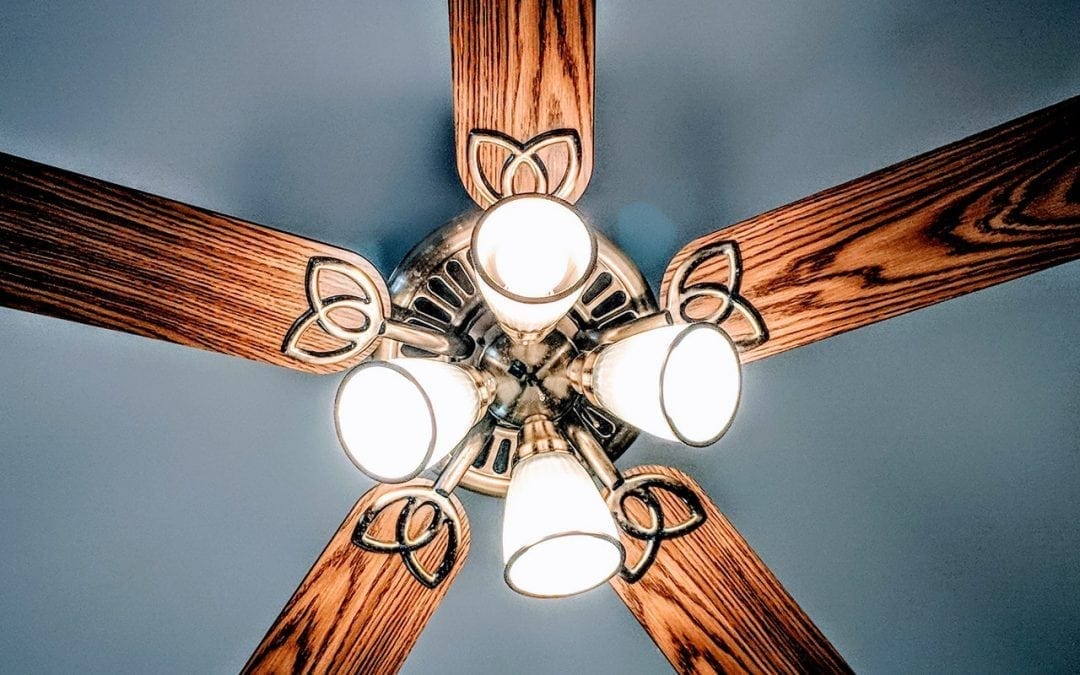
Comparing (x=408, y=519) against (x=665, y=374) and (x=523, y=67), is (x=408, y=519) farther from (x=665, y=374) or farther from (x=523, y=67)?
(x=523, y=67)

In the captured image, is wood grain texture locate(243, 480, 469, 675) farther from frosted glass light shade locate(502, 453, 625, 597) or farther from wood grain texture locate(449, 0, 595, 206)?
wood grain texture locate(449, 0, 595, 206)

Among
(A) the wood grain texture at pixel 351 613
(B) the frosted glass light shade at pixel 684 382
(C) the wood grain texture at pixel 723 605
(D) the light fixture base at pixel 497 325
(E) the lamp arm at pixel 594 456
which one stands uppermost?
(D) the light fixture base at pixel 497 325

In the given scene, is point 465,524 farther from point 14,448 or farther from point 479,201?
point 14,448

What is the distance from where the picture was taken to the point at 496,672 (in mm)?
1217

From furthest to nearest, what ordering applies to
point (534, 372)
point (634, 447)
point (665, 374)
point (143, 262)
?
point (634, 447) → point (534, 372) → point (143, 262) → point (665, 374)

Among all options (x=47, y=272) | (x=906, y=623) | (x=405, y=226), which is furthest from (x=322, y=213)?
(x=906, y=623)

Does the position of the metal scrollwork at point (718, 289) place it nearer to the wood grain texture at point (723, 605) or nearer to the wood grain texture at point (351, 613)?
the wood grain texture at point (723, 605)

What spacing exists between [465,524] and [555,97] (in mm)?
518

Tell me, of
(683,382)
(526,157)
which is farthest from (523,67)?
(683,382)

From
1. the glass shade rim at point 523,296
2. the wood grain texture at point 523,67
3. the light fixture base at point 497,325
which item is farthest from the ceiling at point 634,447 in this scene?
the glass shade rim at point 523,296

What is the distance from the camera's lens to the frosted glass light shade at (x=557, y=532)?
1.97 feet

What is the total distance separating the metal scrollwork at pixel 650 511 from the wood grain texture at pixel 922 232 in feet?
0.71

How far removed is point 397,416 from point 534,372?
0.21m

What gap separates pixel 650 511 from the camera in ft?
2.27
